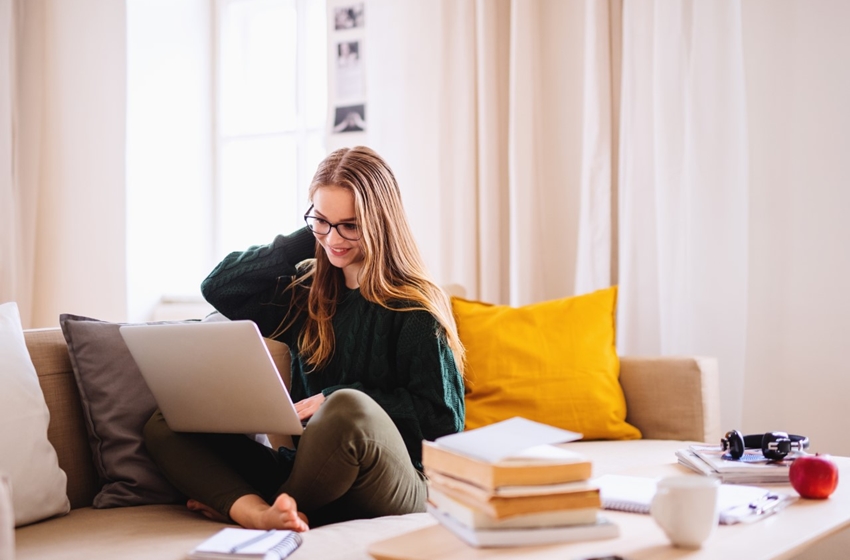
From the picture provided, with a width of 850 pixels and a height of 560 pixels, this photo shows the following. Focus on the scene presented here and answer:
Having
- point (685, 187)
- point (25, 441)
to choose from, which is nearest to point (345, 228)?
point (25, 441)

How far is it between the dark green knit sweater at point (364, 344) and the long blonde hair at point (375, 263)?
28 mm

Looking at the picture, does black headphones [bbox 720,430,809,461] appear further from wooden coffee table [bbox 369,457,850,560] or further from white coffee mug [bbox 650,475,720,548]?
white coffee mug [bbox 650,475,720,548]

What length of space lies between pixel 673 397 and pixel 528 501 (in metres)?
1.28

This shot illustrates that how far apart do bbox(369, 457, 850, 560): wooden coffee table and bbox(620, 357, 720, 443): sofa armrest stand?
922 mm

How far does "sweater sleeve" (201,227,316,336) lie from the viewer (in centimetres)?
194

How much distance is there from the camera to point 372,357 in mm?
1716

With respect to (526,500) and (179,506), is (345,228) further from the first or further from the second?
(526,500)

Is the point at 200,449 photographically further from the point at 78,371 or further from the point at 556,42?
the point at 556,42

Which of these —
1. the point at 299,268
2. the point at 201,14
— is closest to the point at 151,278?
the point at 201,14

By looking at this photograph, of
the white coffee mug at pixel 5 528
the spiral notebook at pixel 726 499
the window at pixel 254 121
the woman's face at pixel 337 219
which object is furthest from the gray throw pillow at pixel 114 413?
the window at pixel 254 121

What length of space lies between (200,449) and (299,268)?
23.8 inches

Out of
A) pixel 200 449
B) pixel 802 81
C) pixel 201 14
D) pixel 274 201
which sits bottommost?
pixel 200 449

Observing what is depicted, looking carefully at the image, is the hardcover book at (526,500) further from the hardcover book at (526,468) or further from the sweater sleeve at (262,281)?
the sweater sleeve at (262,281)

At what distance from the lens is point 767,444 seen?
1404 millimetres
